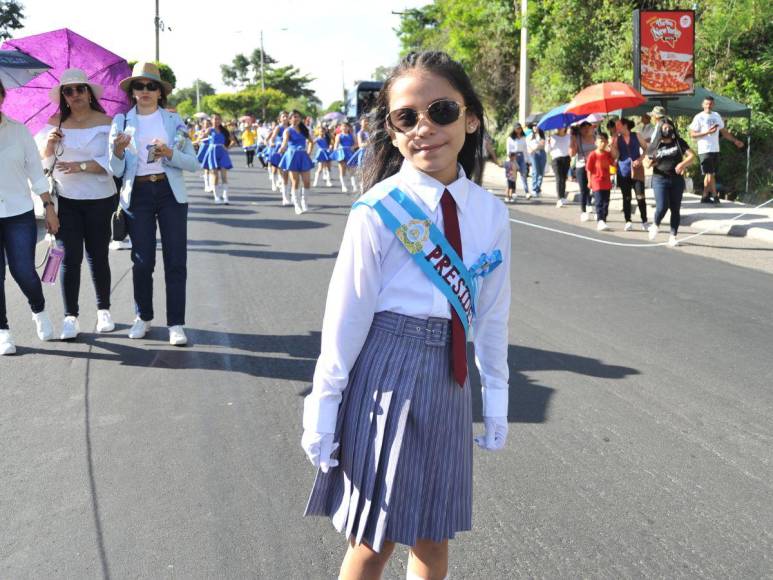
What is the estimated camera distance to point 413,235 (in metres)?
2.12

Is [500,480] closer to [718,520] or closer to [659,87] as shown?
[718,520]

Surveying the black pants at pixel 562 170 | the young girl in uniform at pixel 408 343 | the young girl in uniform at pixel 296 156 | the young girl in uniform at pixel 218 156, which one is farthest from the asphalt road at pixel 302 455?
the black pants at pixel 562 170

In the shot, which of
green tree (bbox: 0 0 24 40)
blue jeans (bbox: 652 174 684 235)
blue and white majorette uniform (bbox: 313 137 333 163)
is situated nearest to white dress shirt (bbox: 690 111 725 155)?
blue jeans (bbox: 652 174 684 235)

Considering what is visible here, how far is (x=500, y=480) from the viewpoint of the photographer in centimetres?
396

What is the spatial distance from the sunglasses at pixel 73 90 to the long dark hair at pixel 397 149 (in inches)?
170

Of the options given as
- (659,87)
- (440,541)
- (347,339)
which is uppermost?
(659,87)

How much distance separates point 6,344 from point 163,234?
1.38 metres

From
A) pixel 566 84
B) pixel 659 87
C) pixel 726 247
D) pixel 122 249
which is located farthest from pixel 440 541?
pixel 566 84

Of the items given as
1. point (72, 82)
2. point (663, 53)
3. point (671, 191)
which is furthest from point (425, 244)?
point (663, 53)

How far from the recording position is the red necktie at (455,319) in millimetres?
2184

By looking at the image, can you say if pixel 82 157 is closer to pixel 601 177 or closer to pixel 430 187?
pixel 430 187

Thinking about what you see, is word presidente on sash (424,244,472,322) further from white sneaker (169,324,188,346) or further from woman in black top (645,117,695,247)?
woman in black top (645,117,695,247)

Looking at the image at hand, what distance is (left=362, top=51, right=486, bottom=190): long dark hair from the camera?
7.45ft

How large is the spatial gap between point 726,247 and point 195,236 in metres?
7.52
